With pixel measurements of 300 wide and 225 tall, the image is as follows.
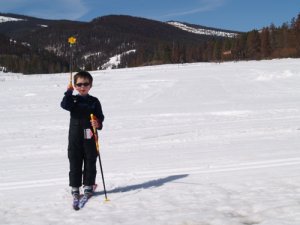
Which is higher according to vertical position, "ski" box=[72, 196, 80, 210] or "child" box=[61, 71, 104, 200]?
"child" box=[61, 71, 104, 200]

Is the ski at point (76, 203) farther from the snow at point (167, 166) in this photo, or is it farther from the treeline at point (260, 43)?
the treeline at point (260, 43)

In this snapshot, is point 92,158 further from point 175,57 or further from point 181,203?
point 175,57

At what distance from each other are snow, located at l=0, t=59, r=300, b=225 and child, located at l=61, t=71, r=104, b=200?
351mm

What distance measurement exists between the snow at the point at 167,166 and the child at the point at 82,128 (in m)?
0.35

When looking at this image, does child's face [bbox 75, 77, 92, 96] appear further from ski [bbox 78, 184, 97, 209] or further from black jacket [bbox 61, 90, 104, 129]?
ski [bbox 78, 184, 97, 209]

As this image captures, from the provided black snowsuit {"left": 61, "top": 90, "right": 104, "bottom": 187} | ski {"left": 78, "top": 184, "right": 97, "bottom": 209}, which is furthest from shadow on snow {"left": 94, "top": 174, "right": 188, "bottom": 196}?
black snowsuit {"left": 61, "top": 90, "right": 104, "bottom": 187}

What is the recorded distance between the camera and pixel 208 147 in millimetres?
9766

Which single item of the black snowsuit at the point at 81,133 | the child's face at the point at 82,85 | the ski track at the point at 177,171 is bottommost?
the ski track at the point at 177,171

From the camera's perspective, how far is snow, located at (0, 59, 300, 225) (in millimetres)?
5180

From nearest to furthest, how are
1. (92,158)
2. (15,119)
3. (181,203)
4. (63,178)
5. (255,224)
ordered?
1. (255,224)
2. (181,203)
3. (92,158)
4. (63,178)
5. (15,119)

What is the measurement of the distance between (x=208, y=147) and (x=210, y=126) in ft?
10.3

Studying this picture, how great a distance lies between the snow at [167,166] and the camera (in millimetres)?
5180

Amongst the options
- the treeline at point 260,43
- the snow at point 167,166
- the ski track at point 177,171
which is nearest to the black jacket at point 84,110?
the snow at point 167,166

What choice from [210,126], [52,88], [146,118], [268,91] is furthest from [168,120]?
[52,88]
